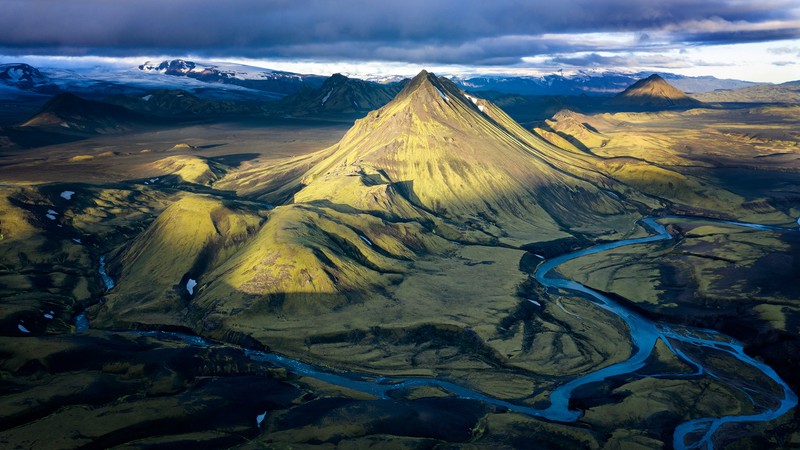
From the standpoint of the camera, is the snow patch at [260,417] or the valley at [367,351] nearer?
the valley at [367,351]

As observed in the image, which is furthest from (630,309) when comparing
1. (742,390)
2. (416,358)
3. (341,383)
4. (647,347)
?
(341,383)

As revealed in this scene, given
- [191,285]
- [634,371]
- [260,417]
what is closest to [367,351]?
[260,417]

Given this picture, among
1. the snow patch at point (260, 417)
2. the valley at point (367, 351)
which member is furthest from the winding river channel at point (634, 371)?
the snow patch at point (260, 417)

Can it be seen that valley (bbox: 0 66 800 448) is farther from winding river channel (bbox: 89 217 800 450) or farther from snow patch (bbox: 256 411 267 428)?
snow patch (bbox: 256 411 267 428)

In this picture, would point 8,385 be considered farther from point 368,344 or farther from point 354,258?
point 354,258

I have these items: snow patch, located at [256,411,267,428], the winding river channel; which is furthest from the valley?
snow patch, located at [256,411,267,428]

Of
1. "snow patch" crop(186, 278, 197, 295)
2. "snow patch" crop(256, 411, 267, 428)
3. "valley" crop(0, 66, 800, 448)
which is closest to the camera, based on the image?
"valley" crop(0, 66, 800, 448)

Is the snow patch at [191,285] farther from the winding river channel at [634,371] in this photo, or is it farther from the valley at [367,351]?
the winding river channel at [634,371]

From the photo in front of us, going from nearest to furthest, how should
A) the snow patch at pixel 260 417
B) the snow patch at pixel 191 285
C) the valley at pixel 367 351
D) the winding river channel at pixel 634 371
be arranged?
the valley at pixel 367 351 → the snow patch at pixel 260 417 → the winding river channel at pixel 634 371 → the snow patch at pixel 191 285

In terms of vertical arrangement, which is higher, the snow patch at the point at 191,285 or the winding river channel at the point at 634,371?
the snow patch at the point at 191,285

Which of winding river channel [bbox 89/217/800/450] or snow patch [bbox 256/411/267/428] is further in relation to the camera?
winding river channel [bbox 89/217/800/450]

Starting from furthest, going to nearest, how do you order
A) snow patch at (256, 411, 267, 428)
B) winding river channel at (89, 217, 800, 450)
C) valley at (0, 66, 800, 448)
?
winding river channel at (89, 217, 800, 450) → snow patch at (256, 411, 267, 428) → valley at (0, 66, 800, 448)

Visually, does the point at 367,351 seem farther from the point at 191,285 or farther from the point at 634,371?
the point at 191,285
